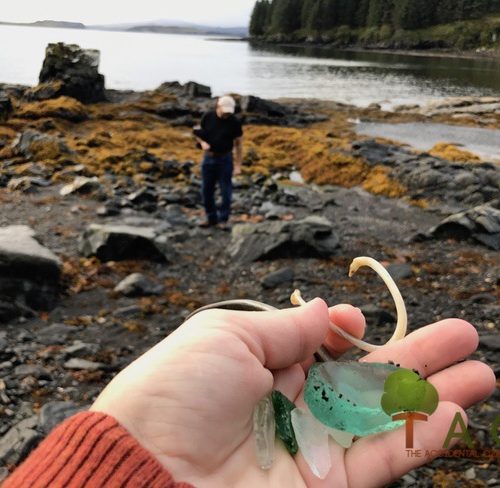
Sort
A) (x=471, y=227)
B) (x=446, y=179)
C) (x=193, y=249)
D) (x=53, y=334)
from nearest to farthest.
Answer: (x=53, y=334) < (x=193, y=249) < (x=471, y=227) < (x=446, y=179)

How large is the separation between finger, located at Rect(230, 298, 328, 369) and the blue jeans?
8208 millimetres

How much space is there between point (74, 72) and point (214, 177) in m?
26.2

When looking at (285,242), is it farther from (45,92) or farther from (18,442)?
(45,92)

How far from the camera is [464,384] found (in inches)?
113

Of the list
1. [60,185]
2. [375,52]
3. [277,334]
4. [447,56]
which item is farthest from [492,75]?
[277,334]

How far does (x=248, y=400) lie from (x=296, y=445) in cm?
35

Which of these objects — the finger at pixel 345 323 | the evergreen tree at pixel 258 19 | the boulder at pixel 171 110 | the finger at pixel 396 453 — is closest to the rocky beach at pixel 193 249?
the finger at pixel 345 323

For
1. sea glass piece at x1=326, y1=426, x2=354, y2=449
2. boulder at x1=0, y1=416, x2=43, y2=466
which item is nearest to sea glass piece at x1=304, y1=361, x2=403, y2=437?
sea glass piece at x1=326, y1=426, x2=354, y2=449

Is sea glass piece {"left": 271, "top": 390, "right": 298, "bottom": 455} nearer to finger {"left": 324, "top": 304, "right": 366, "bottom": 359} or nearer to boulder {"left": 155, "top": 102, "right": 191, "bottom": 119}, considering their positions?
finger {"left": 324, "top": 304, "right": 366, "bottom": 359}

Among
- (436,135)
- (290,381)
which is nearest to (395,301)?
(290,381)

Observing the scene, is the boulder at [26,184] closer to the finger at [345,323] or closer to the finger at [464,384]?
the finger at [345,323]

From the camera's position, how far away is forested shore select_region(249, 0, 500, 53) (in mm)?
129125

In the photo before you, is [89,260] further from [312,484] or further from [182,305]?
[312,484]

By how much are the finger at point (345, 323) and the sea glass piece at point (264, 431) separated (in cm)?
71
